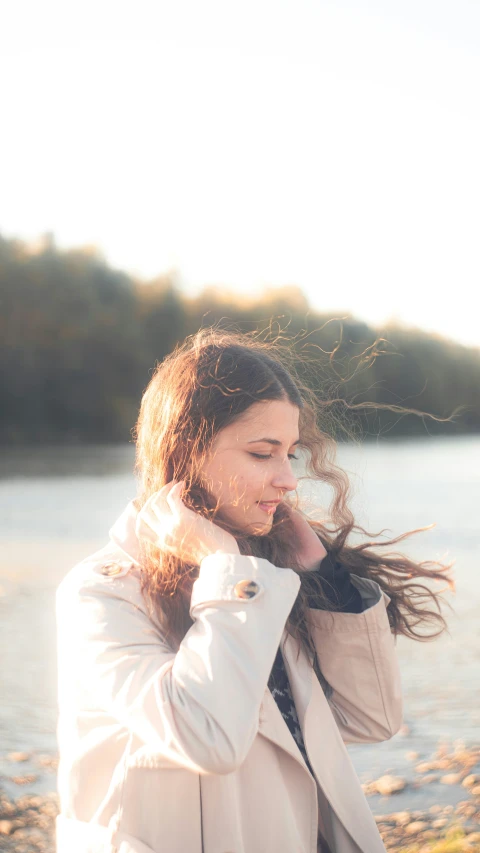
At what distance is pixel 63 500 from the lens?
18.7 metres

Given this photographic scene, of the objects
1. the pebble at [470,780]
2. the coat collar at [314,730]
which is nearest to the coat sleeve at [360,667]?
the coat collar at [314,730]

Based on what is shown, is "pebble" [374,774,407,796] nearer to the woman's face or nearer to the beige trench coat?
the beige trench coat

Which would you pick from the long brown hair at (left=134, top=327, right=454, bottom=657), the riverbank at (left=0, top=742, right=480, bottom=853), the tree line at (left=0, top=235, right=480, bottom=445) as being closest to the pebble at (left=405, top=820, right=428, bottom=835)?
the riverbank at (left=0, top=742, right=480, bottom=853)

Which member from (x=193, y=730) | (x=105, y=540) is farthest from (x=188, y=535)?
(x=105, y=540)

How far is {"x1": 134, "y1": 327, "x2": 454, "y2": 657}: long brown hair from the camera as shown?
6.61ft

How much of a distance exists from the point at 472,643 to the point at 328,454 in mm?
6623

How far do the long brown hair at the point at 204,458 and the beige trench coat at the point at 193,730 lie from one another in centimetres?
8

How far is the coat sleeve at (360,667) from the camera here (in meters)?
2.22

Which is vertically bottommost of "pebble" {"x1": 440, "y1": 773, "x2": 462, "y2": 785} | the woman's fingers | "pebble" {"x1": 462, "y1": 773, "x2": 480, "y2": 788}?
"pebble" {"x1": 440, "y1": 773, "x2": 462, "y2": 785}

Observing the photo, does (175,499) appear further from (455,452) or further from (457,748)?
(455,452)

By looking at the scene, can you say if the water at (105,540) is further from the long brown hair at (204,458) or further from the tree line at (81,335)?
the tree line at (81,335)

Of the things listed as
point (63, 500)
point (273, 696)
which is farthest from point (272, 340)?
point (63, 500)

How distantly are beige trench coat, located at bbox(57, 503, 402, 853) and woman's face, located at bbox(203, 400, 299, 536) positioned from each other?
23 centimetres

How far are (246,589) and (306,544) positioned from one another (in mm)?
582
